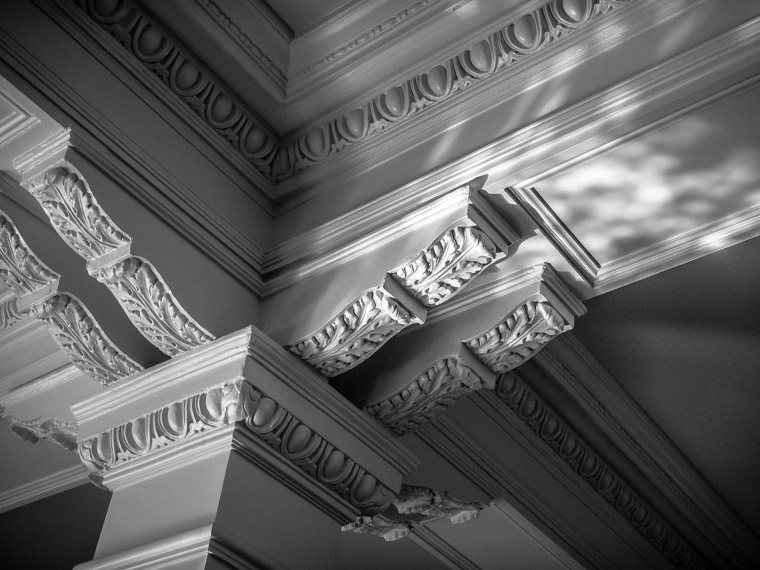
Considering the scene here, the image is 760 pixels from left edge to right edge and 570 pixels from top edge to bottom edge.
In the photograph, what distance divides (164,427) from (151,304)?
28cm

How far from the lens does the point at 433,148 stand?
2.15 metres

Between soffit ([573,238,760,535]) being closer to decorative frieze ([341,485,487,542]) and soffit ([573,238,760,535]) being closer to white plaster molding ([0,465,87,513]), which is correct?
decorative frieze ([341,485,487,542])

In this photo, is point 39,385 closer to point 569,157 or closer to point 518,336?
point 518,336

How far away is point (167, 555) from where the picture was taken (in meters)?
1.85

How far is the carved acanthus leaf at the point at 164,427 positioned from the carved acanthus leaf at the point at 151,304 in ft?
0.46

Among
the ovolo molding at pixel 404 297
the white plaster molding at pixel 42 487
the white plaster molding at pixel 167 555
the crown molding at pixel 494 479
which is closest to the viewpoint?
the white plaster molding at pixel 167 555

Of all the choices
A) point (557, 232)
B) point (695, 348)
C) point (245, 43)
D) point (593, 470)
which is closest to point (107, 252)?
point (245, 43)

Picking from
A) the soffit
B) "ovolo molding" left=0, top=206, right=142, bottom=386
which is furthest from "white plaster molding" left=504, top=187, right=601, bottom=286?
"ovolo molding" left=0, top=206, right=142, bottom=386

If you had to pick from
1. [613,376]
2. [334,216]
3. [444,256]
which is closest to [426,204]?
[444,256]

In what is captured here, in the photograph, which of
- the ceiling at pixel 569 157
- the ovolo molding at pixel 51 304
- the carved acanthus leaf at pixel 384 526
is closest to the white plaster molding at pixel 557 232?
the ceiling at pixel 569 157

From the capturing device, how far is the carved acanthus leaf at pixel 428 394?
83.7 inches

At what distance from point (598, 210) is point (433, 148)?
42 centimetres

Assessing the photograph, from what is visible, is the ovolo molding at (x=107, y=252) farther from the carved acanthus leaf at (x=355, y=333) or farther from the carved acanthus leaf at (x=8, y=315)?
the carved acanthus leaf at (x=8, y=315)

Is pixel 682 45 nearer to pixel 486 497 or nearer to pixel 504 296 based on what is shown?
pixel 504 296
